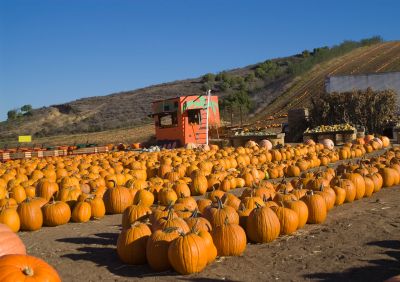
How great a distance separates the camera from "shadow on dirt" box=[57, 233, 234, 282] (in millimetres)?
5004

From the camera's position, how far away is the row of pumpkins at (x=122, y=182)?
7551 millimetres

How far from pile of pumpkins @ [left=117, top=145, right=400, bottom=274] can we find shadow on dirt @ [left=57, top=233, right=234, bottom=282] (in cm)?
10

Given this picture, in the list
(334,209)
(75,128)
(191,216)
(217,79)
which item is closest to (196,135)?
(334,209)

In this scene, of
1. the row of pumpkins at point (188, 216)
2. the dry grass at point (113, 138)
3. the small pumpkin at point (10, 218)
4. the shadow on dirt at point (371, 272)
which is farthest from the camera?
the dry grass at point (113, 138)

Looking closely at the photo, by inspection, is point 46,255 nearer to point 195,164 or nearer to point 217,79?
point 195,164

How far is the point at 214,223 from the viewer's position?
587 centimetres

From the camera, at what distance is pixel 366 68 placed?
48219mm

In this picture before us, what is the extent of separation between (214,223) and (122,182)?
5.27 meters

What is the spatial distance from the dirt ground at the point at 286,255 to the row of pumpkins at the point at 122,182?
1.59 feet

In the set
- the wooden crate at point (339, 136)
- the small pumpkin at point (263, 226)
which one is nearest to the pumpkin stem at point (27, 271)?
the small pumpkin at point (263, 226)

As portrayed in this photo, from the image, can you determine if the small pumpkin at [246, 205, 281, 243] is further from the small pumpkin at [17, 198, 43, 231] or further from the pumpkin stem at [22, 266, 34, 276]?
the small pumpkin at [17, 198, 43, 231]

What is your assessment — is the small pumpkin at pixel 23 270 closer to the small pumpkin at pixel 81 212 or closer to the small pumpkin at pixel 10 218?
the small pumpkin at pixel 10 218

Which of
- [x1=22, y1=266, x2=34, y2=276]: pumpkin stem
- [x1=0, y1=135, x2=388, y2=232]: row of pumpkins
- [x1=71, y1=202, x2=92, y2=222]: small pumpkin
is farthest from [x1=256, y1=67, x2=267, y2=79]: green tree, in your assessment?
[x1=22, y1=266, x2=34, y2=276]: pumpkin stem

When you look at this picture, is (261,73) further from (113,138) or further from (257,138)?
(257,138)
